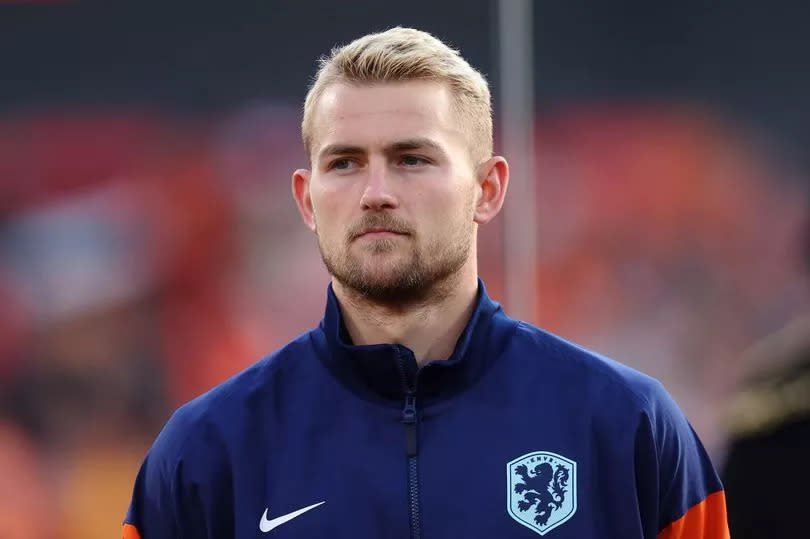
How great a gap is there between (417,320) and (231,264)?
1.48 metres

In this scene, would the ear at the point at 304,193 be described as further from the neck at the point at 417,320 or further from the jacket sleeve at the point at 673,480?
the jacket sleeve at the point at 673,480

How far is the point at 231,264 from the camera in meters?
3.17

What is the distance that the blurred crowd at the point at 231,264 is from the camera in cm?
309

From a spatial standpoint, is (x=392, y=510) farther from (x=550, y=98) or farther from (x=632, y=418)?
(x=550, y=98)

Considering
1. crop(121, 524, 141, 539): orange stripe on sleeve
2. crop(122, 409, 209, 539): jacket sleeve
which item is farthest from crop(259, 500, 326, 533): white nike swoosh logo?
crop(121, 524, 141, 539): orange stripe on sleeve

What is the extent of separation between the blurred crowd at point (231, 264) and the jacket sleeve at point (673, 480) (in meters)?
1.25

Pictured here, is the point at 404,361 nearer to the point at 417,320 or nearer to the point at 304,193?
the point at 417,320

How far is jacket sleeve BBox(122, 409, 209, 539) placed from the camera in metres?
1.73

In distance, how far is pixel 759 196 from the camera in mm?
3105

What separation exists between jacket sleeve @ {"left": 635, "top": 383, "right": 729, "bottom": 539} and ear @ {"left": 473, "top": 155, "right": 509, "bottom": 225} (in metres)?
0.39

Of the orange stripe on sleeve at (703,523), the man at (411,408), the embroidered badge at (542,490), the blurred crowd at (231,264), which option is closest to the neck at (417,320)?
the man at (411,408)

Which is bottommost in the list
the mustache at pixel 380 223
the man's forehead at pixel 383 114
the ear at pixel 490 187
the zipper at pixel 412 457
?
the zipper at pixel 412 457

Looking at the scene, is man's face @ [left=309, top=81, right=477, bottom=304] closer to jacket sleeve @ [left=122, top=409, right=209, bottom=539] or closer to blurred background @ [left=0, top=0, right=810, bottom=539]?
jacket sleeve @ [left=122, top=409, right=209, bottom=539]

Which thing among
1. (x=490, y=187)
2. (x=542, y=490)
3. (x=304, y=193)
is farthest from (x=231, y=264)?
(x=542, y=490)
